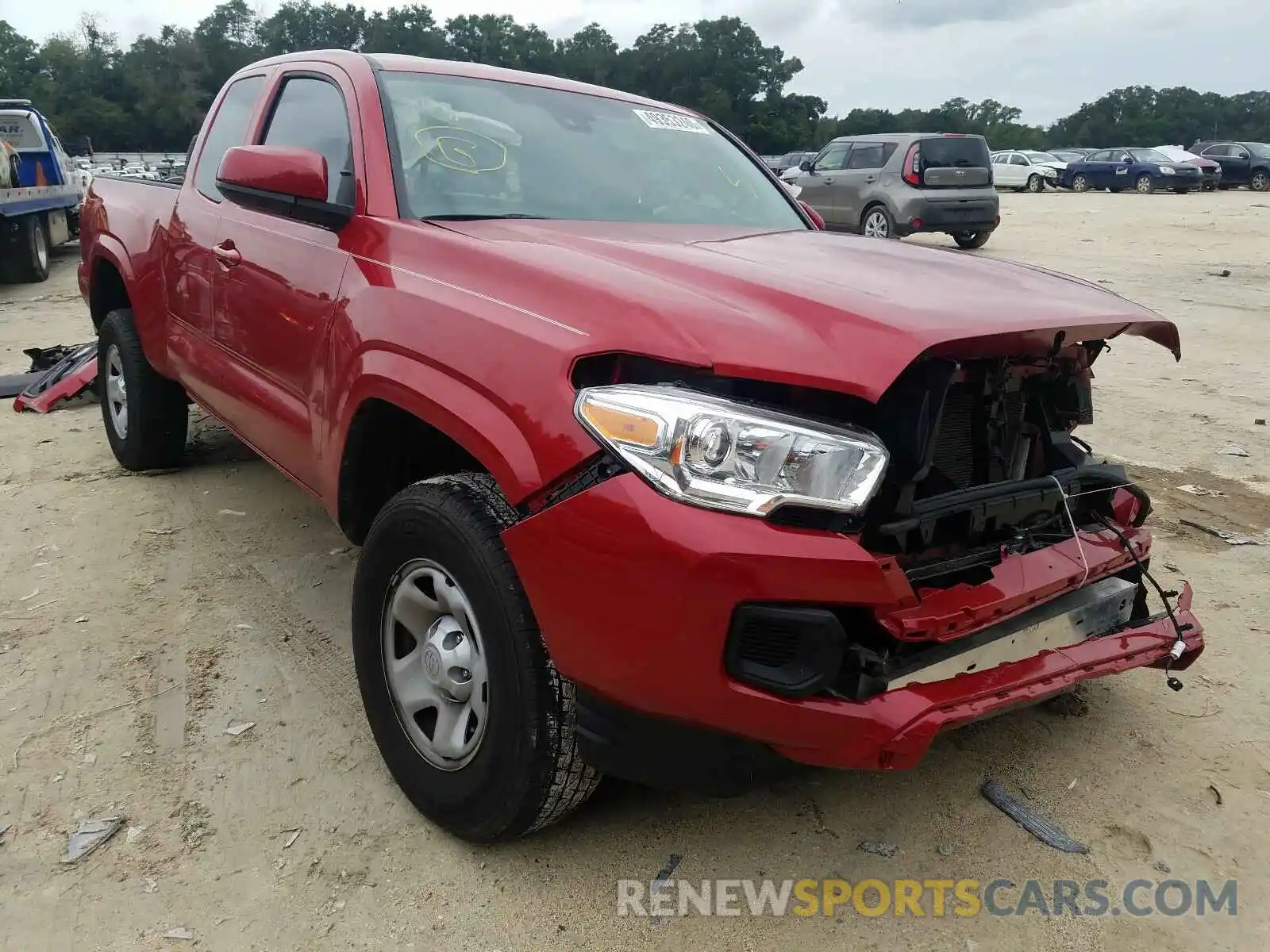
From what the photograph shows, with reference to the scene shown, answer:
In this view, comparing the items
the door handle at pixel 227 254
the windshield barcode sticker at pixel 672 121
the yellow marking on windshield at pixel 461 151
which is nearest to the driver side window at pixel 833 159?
the windshield barcode sticker at pixel 672 121

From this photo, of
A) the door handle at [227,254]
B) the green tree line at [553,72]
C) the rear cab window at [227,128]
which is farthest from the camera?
the green tree line at [553,72]

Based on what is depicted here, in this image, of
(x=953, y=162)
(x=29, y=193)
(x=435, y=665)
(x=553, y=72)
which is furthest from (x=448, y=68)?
(x=553, y=72)

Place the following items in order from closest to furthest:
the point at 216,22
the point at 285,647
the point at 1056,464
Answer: the point at 1056,464 < the point at 285,647 < the point at 216,22

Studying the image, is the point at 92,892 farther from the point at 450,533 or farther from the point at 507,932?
the point at 450,533

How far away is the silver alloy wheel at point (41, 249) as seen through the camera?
41.2 feet

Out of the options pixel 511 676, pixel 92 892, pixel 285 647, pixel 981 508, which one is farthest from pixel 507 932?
pixel 285 647

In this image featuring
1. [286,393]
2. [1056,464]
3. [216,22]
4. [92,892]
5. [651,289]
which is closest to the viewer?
[651,289]

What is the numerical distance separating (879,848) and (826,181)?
47.3 feet

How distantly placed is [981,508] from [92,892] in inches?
81.7

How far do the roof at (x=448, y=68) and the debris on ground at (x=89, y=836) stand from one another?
223 centimetres

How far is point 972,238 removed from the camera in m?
14.8

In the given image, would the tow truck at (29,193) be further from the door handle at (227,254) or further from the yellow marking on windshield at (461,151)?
the yellow marking on windshield at (461,151)

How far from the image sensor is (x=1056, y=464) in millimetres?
2422

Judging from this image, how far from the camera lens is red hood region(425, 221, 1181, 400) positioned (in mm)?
1787
